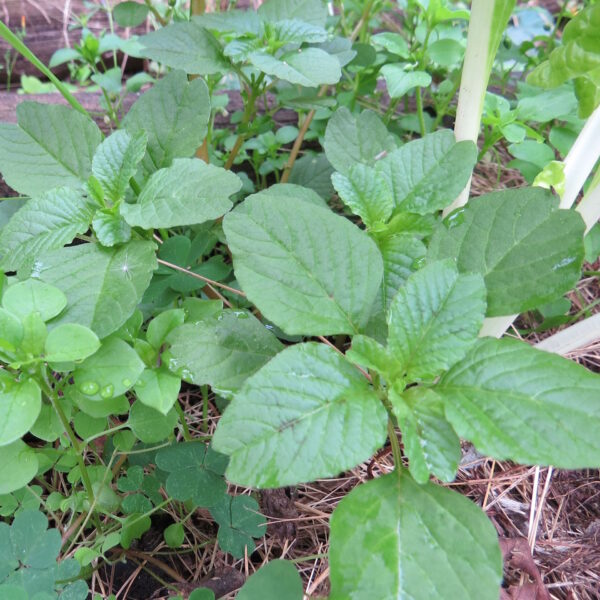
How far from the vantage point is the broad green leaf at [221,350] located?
0.98m

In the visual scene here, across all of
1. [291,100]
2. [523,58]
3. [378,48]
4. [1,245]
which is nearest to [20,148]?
[1,245]

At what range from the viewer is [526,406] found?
80 centimetres

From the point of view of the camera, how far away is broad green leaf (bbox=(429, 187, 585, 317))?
1.00 metres

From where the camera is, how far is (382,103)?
2.17 meters

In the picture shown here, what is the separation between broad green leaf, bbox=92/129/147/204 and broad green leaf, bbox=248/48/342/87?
36 cm

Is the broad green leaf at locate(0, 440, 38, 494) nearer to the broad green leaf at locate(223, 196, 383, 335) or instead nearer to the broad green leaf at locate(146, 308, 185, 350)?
the broad green leaf at locate(146, 308, 185, 350)

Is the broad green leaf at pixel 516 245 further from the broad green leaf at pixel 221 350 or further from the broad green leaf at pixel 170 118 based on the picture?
the broad green leaf at pixel 170 118

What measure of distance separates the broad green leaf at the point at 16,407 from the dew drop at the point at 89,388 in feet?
0.24

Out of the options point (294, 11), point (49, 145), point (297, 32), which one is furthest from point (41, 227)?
point (294, 11)

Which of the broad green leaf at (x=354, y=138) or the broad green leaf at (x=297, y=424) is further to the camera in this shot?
the broad green leaf at (x=354, y=138)


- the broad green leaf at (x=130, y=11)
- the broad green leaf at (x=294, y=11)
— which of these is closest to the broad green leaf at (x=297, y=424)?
the broad green leaf at (x=294, y=11)

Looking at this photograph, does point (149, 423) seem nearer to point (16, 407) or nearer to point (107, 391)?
point (107, 391)

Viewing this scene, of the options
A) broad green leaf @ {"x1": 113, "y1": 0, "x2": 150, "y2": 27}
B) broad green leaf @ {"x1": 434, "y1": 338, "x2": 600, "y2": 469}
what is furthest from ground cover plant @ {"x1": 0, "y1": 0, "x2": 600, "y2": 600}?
broad green leaf @ {"x1": 113, "y1": 0, "x2": 150, "y2": 27}

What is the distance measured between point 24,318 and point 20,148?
1.69ft
